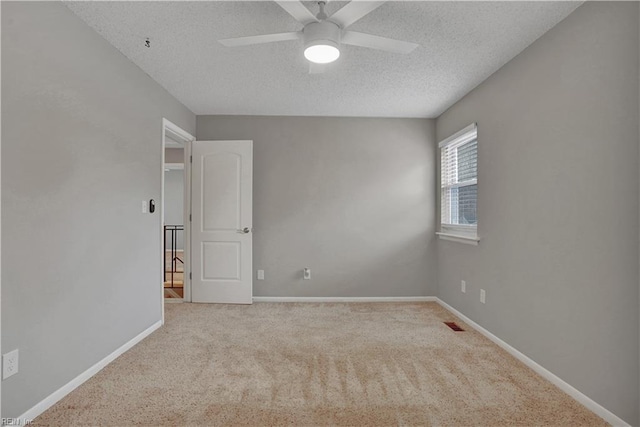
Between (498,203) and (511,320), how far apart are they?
0.96 meters

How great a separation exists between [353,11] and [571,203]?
174 centimetres

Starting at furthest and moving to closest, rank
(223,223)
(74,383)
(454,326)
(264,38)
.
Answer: (223,223) → (454,326) → (74,383) → (264,38)

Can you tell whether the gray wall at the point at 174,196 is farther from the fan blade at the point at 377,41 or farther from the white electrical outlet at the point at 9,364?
the fan blade at the point at 377,41

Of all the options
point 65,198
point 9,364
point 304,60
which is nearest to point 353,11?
point 304,60

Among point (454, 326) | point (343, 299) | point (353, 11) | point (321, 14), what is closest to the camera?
point (353, 11)

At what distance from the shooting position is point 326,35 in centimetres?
200

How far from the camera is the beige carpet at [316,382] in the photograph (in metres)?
1.92

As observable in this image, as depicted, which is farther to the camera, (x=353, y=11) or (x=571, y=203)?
(x=571, y=203)

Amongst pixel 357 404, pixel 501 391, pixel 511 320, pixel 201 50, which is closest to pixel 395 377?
pixel 357 404

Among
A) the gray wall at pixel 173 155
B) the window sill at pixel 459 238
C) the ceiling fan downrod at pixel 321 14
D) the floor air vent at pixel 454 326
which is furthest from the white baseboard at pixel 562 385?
the gray wall at pixel 173 155

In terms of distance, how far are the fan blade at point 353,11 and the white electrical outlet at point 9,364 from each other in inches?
95.2

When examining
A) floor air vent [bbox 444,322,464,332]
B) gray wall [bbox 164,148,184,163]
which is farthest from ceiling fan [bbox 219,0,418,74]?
gray wall [bbox 164,148,184,163]

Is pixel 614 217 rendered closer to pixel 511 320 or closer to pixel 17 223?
pixel 511 320

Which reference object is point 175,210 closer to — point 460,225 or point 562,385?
point 460,225
